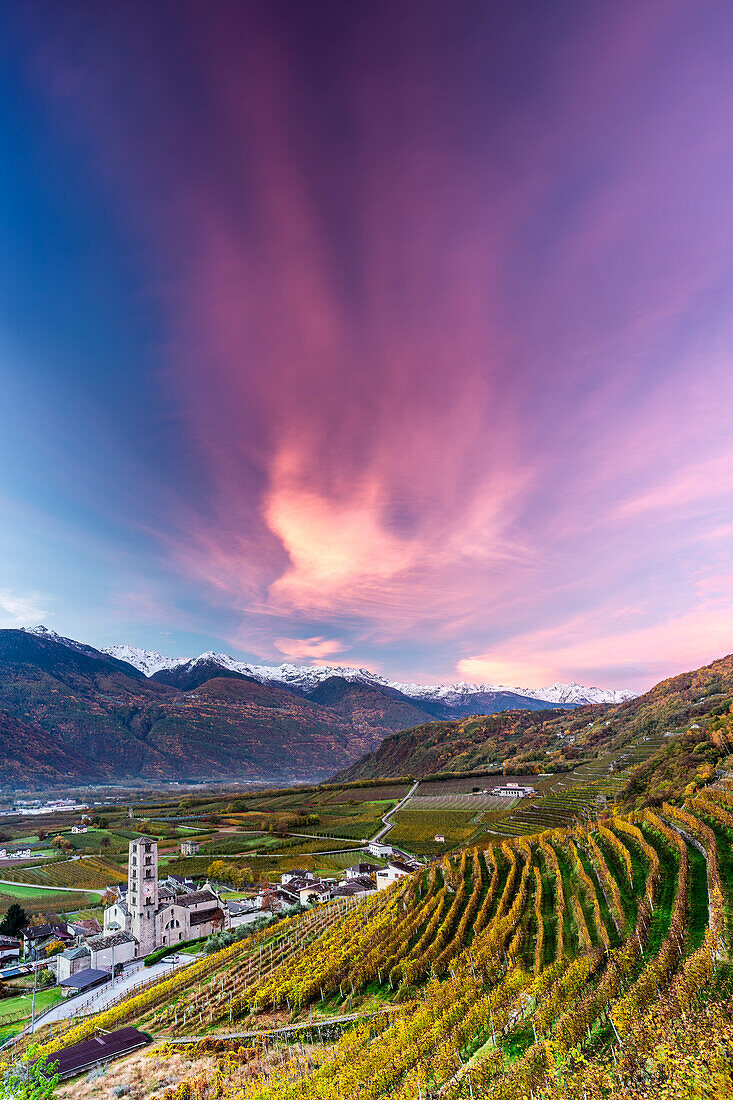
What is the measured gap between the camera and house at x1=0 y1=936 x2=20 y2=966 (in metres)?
55.2

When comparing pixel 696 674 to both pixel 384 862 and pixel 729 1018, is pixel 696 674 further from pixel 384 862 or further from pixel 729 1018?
pixel 729 1018

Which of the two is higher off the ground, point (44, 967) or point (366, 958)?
point (366, 958)

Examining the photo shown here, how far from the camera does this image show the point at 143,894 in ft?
182

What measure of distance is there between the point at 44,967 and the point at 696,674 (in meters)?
181

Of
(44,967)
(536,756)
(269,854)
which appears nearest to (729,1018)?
(44,967)

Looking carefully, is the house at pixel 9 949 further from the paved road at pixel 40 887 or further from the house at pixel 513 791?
the house at pixel 513 791

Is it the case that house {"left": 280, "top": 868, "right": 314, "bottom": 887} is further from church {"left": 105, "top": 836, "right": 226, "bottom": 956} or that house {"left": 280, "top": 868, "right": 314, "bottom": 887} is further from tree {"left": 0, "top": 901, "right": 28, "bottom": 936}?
tree {"left": 0, "top": 901, "right": 28, "bottom": 936}

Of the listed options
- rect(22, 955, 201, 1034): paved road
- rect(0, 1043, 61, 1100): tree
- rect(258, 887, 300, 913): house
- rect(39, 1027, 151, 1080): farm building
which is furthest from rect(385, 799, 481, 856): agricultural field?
rect(0, 1043, 61, 1100): tree

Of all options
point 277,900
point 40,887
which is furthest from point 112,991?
point 40,887

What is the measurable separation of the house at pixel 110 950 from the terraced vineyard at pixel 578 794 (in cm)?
5024

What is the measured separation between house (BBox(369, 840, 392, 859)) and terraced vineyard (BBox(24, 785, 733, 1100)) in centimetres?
4359

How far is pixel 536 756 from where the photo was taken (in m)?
156

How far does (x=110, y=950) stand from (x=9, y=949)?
53.5 ft

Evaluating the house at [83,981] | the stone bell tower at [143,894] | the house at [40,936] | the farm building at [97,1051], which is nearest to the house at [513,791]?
the stone bell tower at [143,894]
